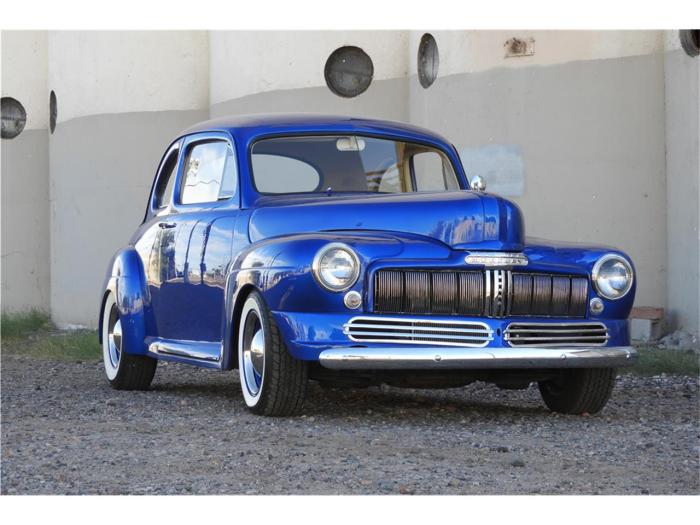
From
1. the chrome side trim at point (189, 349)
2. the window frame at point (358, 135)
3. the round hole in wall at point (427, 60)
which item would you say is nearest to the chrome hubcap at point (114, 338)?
the chrome side trim at point (189, 349)

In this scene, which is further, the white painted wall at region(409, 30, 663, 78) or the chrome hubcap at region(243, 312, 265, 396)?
the white painted wall at region(409, 30, 663, 78)

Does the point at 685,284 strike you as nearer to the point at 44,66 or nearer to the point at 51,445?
the point at 51,445

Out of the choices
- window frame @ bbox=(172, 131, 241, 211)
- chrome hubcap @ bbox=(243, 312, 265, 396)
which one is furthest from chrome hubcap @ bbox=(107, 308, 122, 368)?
chrome hubcap @ bbox=(243, 312, 265, 396)

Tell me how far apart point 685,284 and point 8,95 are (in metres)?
10.2

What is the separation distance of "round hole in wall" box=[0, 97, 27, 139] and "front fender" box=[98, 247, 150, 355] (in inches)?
371

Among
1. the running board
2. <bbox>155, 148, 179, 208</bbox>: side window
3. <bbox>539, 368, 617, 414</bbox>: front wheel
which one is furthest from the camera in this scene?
<bbox>155, 148, 179, 208</bbox>: side window

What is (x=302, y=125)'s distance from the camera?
717 cm

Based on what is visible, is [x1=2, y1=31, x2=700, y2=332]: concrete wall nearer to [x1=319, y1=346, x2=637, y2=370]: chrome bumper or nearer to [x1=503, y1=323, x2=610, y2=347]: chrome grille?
[x1=503, y1=323, x2=610, y2=347]: chrome grille

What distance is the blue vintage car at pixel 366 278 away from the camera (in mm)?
5910

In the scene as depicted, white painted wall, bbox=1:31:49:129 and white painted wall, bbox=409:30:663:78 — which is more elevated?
white painted wall, bbox=1:31:49:129

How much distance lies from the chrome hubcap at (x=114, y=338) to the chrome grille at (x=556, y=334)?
2.98 metres

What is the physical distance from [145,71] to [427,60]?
4.22 metres

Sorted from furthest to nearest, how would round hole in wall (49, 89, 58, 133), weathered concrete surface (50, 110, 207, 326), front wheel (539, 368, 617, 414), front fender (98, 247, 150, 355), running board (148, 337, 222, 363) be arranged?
round hole in wall (49, 89, 58, 133)
weathered concrete surface (50, 110, 207, 326)
front fender (98, 247, 150, 355)
running board (148, 337, 222, 363)
front wheel (539, 368, 617, 414)

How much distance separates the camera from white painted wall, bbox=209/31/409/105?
12.6 m
